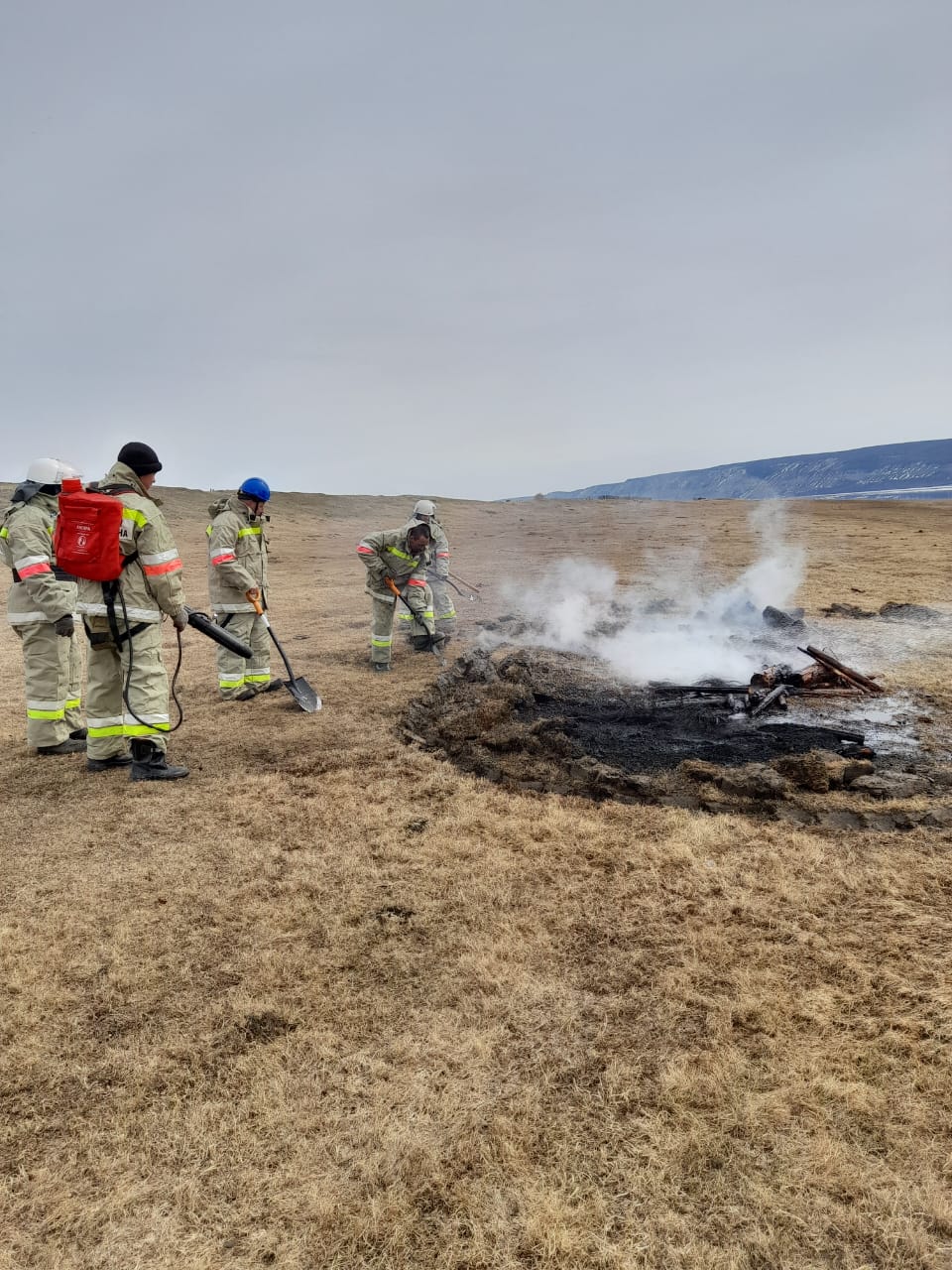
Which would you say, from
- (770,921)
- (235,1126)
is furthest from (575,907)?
(235,1126)

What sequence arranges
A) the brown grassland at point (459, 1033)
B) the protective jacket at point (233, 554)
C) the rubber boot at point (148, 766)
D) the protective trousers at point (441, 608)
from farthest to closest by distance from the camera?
the protective trousers at point (441, 608)
the protective jacket at point (233, 554)
the rubber boot at point (148, 766)
the brown grassland at point (459, 1033)

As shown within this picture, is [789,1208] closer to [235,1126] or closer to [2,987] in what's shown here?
[235,1126]

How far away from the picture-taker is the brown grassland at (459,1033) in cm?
202

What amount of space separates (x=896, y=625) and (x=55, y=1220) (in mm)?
11045

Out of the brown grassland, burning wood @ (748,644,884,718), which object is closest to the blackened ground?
burning wood @ (748,644,884,718)

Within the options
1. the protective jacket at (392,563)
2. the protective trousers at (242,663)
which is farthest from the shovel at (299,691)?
the protective jacket at (392,563)

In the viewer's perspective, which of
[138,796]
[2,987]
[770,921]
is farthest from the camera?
[138,796]

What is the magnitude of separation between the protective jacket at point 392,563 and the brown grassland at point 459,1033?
3876mm

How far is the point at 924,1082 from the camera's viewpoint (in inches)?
94.0

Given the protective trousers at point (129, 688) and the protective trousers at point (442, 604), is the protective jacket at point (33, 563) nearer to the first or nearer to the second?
the protective trousers at point (129, 688)

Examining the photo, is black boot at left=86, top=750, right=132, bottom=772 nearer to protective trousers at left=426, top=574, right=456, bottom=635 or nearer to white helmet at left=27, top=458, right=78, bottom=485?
white helmet at left=27, top=458, right=78, bottom=485

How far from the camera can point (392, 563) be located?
878 centimetres

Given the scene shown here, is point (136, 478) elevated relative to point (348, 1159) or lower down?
elevated

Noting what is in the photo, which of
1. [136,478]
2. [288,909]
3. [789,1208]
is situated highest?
[136,478]
